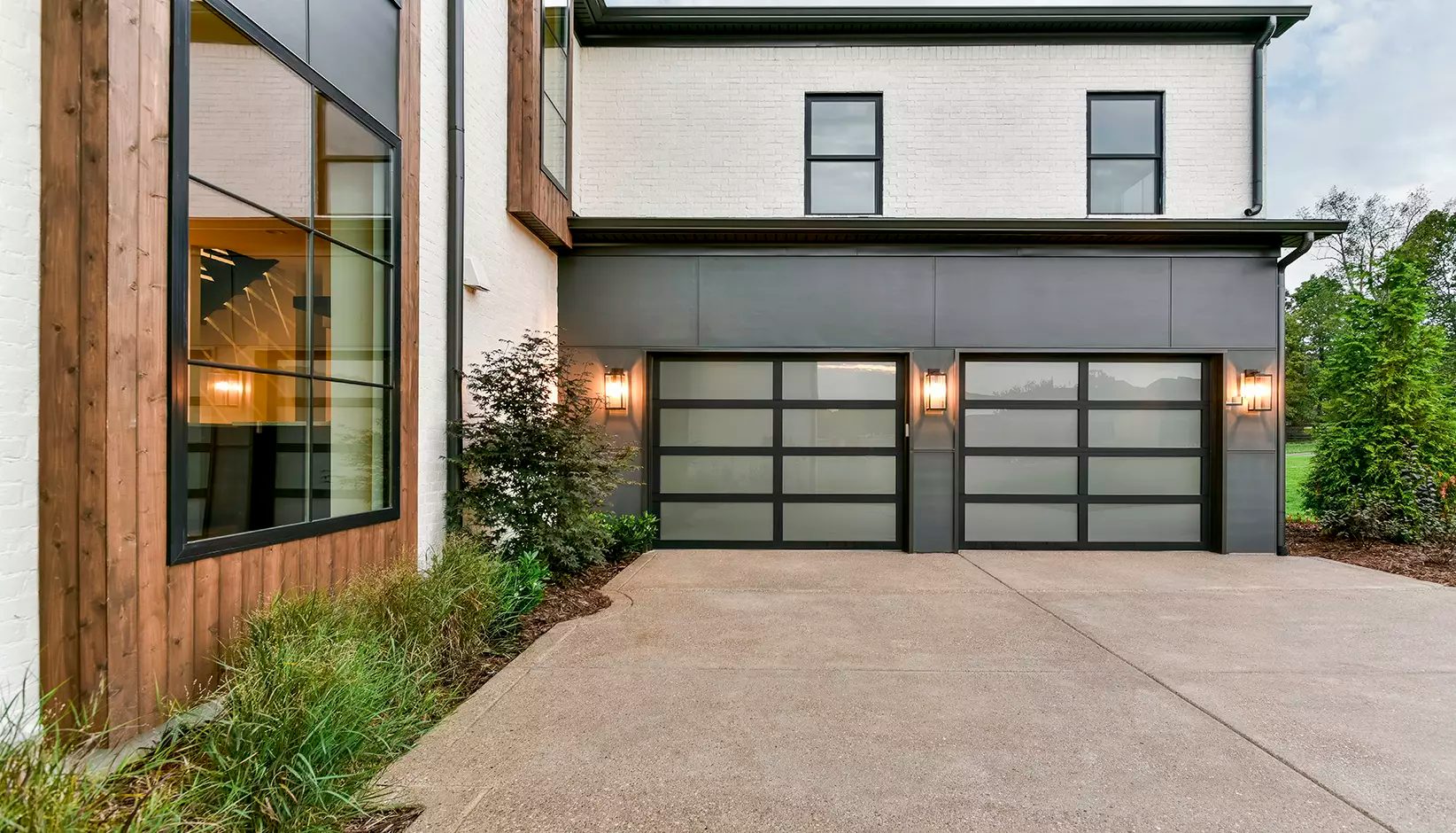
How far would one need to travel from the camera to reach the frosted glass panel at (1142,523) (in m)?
7.66

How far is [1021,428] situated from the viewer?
7.73 m

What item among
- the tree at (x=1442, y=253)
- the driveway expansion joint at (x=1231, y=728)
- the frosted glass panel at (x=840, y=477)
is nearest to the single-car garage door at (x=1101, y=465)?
the frosted glass panel at (x=840, y=477)

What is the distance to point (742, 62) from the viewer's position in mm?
7941

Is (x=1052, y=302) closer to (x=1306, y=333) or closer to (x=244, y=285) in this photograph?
(x=244, y=285)

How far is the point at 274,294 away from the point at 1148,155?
Result: 9.02 metres

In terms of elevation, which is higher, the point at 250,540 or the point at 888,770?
the point at 250,540

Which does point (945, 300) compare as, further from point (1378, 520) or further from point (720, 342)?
point (1378, 520)

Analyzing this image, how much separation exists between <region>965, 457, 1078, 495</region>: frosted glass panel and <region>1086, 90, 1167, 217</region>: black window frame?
3.04m

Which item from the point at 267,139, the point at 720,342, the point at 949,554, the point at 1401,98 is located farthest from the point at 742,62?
the point at 1401,98

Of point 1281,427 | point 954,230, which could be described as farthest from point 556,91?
point 1281,427

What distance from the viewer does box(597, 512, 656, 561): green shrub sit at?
7168 millimetres

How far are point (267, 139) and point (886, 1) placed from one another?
24.1ft

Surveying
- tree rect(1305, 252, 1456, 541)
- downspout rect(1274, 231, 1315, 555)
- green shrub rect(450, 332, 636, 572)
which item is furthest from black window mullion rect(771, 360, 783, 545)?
tree rect(1305, 252, 1456, 541)

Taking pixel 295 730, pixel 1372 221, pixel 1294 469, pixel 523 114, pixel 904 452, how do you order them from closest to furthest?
pixel 295 730
pixel 523 114
pixel 904 452
pixel 1294 469
pixel 1372 221
